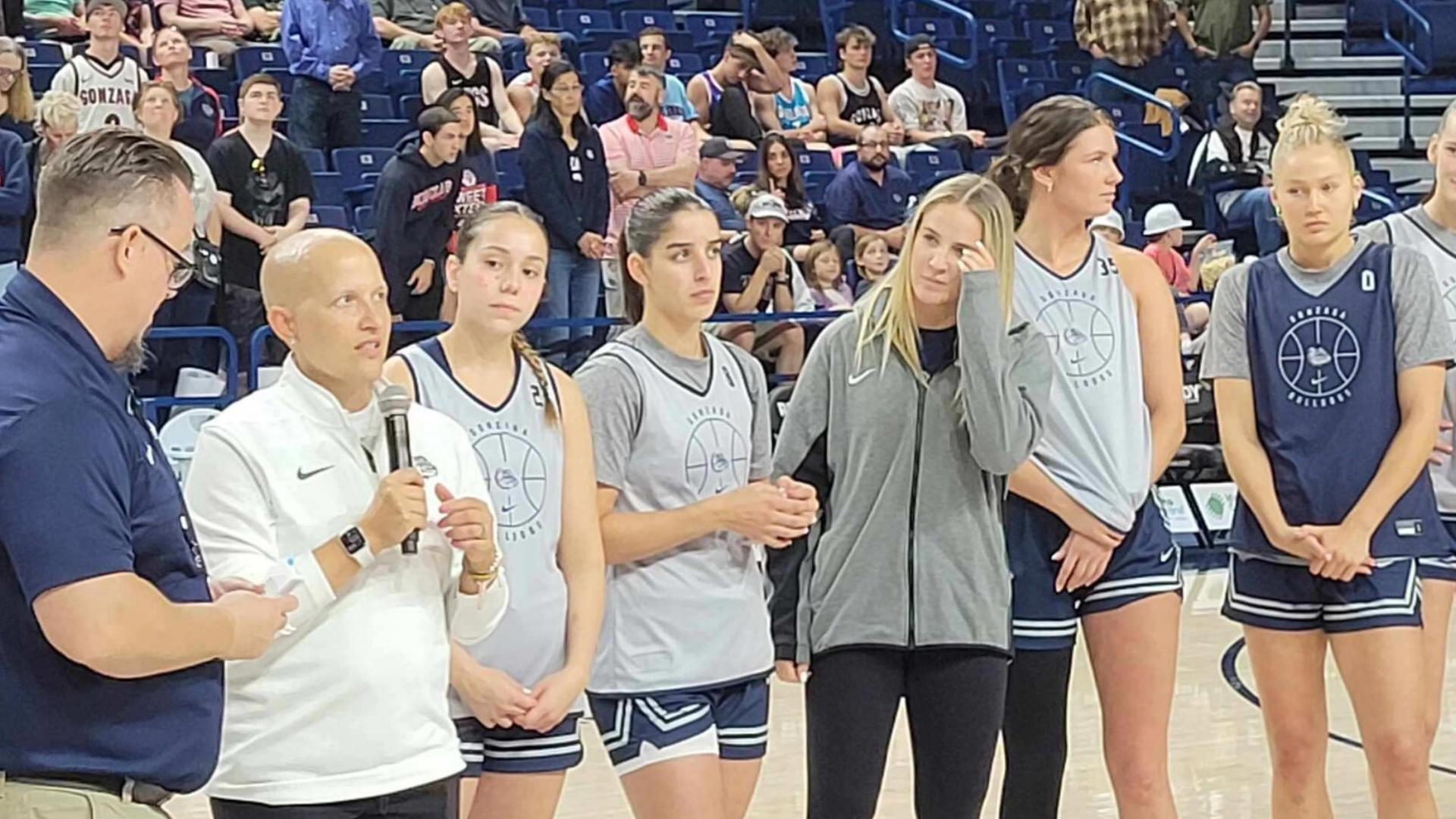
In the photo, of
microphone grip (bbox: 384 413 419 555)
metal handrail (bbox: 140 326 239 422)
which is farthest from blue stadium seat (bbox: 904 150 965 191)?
microphone grip (bbox: 384 413 419 555)

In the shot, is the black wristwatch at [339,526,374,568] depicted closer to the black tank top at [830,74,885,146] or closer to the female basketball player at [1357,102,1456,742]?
the female basketball player at [1357,102,1456,742]

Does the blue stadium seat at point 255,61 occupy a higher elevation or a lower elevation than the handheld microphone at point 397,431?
higher

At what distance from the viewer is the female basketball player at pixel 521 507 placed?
10.4 ft

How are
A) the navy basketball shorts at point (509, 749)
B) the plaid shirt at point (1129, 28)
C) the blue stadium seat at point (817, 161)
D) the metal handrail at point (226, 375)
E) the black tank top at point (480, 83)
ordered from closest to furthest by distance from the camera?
the navy basketball shorts at point (509, 749) < the metal handrail at point (226, 375) < the black tank top at point (480, 83) < the blue stadium seat at point (817, 161) < the plaid shirt at point (1129, 28)

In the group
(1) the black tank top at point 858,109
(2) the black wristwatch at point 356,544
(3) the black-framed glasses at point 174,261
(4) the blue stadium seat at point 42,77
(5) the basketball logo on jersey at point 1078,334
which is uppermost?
(4) the blue stadium seat at point 42,77

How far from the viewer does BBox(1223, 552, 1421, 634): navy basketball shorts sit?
3.83 metres

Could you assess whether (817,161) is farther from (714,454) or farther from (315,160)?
(714,454)

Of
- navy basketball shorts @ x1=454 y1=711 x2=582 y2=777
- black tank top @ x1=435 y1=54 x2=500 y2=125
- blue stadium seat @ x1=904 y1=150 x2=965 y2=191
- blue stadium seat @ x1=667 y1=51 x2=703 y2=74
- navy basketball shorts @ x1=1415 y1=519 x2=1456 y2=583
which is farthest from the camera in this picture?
blue stadium seat @ x1=667 y1=51 x2=703 y2=74

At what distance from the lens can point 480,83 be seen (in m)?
10.5

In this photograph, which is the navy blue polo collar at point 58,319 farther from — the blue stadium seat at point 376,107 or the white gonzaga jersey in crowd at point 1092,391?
the blue stadium seat at point 376,107

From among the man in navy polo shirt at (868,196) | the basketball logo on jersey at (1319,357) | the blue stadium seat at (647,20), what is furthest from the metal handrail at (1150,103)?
the basketball logo on jersey at (1319,357)

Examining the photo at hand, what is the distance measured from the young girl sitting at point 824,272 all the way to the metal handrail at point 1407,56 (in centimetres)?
595

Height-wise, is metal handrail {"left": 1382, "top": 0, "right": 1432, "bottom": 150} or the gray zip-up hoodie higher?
metal handrail {"left": 1382, "top": 0, "right": 1432, "bottom": 150}

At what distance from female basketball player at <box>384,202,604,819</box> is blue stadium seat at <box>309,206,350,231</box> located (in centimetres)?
597
